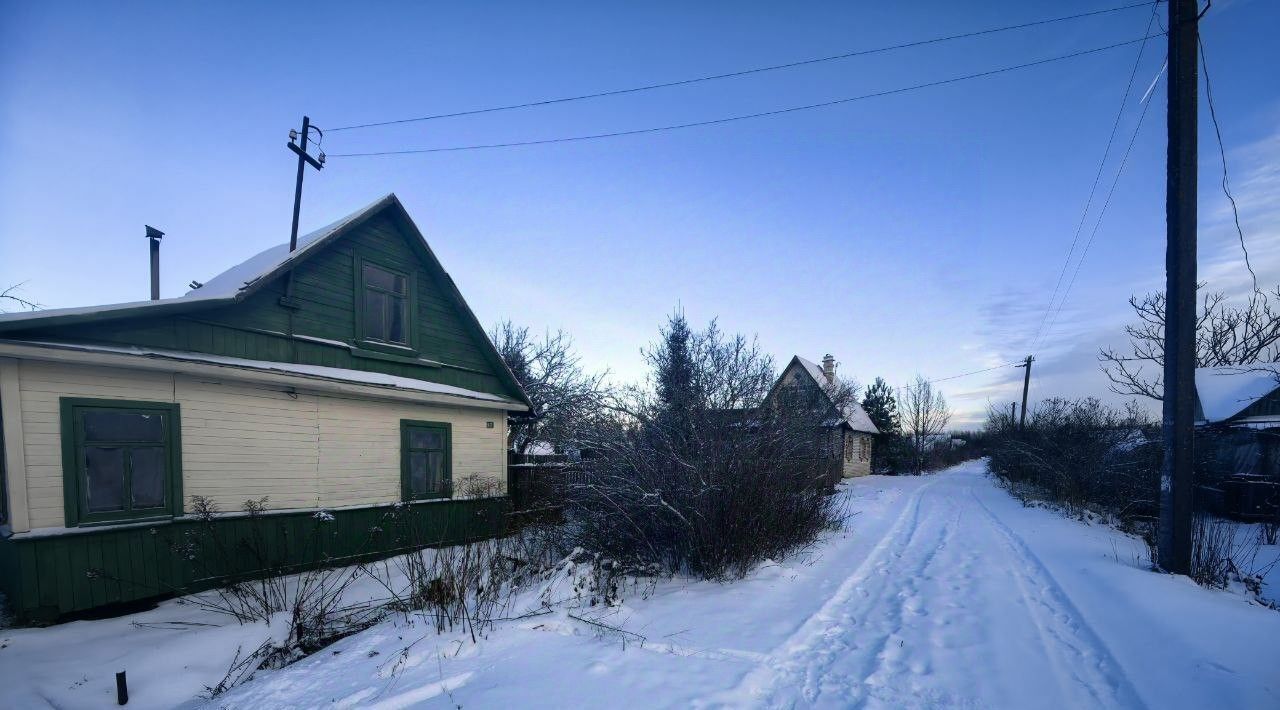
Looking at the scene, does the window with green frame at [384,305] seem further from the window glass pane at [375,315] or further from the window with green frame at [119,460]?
the window with green frame at [119,460]

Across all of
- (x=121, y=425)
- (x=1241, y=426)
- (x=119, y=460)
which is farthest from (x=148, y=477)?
(x=1241, y=426)

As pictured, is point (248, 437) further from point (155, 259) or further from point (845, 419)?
point (845, 419)

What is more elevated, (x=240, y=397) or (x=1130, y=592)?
(x=240, y=397)

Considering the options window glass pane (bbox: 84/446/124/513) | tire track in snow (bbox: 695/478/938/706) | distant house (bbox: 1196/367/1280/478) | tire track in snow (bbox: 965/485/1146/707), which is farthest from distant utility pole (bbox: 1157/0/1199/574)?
window glass pane (bbox: 84/446/124/513)

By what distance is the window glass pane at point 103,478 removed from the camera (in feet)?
19.4

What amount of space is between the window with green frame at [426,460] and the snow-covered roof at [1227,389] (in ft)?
64.0

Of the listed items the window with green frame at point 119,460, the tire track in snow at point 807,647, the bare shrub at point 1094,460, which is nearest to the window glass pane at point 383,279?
the window with green frame at point 119,460

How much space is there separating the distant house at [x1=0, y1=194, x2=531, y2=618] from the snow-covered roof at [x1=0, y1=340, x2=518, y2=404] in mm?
39

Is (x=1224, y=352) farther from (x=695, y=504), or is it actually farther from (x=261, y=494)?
(x=261, y=494)

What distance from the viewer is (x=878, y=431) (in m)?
30.8

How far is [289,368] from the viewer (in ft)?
25.1

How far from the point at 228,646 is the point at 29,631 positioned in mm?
2452

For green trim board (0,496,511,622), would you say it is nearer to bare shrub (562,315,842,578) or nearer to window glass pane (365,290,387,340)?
bare shrub (562,315,842,578)

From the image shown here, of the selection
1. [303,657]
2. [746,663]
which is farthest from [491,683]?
[303,657]
